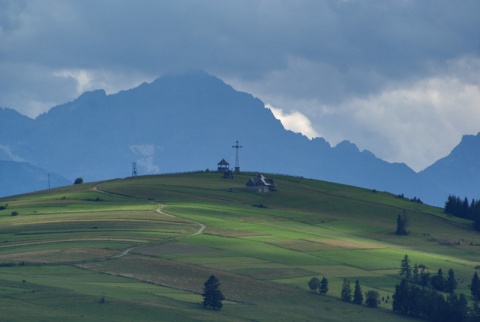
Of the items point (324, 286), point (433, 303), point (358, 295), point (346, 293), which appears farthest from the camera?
point (324, 286)

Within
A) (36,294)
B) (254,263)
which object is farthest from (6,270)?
(254,263)

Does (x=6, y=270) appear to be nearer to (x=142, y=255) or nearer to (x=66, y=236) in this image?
(x=142, y=255)

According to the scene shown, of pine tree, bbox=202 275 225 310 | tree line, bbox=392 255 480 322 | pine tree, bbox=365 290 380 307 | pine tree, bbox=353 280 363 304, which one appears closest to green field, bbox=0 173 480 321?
pine tree, bbox=202 275 225 310

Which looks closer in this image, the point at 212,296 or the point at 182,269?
the point at 212,296

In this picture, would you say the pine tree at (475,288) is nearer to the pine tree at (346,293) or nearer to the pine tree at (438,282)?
the pine tree at (438,282)

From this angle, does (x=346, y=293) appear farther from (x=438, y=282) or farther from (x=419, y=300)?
(x=438, y=282)

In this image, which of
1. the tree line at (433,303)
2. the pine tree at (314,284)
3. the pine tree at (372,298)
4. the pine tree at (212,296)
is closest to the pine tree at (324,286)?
the pine tree at (314,284)

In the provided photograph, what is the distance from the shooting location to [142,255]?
160 metres

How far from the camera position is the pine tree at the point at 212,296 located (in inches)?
5044

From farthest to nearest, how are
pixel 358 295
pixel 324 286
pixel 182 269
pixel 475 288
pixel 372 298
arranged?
pixel 475 288, pixel 182 269, pixel 324 286, pixel 372 298, pixel 358 295

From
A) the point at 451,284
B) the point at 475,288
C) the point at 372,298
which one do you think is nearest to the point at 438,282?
the point at 451,284

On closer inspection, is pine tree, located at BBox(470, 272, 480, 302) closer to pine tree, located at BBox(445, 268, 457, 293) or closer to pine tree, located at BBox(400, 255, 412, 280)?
pine tree, located at BBox(445, 268, 457, 293)

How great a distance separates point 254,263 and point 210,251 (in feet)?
34.2

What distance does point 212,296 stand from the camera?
129125mm
